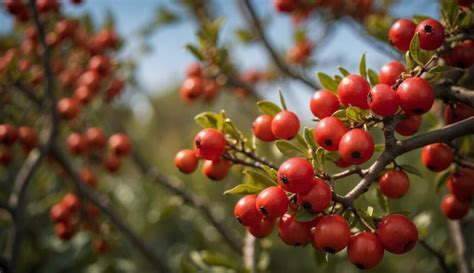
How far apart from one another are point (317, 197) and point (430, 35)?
2.66ft

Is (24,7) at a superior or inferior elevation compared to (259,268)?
superior

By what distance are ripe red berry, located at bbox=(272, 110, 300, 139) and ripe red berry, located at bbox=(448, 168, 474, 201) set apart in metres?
0.88

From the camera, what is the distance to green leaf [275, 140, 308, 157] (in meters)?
1.58

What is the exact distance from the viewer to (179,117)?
20.1m

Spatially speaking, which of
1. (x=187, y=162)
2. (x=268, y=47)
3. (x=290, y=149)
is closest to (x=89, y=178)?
(x=268, y=47)

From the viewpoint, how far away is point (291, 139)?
Answer: 5.71 ft

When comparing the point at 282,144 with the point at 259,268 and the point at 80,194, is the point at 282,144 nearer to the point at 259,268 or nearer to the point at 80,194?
the point at 259,268

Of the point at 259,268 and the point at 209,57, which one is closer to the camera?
the point at 259,268

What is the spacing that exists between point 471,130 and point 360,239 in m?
0.58

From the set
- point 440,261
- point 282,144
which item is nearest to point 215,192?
point 440,261

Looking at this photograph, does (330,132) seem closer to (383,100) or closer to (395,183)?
(383,100)

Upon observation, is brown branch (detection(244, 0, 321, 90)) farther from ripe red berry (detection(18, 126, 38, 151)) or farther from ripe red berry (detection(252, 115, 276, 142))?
ripe red berry (detection(18, 126, 38, 151))

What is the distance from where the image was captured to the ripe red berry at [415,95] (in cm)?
141

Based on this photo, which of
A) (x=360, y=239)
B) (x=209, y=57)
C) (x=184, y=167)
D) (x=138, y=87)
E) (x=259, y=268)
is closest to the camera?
(x=360, y=239)
